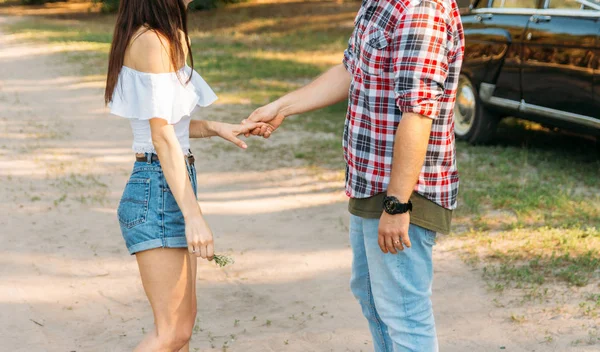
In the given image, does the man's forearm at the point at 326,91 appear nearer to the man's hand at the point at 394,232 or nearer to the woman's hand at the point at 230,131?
the woman's hand at the point at 230,131

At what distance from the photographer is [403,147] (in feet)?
8.48

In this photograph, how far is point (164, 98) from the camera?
9.03 feet

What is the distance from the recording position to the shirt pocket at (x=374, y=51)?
261 cm

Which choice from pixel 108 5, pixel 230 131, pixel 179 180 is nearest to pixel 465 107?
pixel 230 131

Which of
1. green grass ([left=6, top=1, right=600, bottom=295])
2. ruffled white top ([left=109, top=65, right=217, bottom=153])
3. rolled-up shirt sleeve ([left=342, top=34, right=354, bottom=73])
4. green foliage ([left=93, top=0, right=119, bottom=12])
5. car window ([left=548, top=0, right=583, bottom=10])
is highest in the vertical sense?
rolled-up shirt sleeve ([left=342, top=34, right=354, bottom=73])

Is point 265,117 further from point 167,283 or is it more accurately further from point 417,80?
point 417,80

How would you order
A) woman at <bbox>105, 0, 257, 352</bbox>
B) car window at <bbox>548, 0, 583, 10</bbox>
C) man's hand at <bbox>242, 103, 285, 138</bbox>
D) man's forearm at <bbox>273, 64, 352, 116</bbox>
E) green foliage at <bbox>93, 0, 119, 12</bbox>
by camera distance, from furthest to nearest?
green foliage at <bbox>93, 0, 119, 12</bbox>, car window at <bbox>548, 0, 583, 10</bbox>, man's hand at <bbox>242, 103, 285, 138</bbox>, man's forearm at <bbox>273, 64, 352, 116</bbox>, woman at <bbox>105, 0, 257, 352</bbox>

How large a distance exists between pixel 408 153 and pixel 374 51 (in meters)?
0.36

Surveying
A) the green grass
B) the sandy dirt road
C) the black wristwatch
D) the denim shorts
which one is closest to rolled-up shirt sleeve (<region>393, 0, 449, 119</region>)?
the black wristwatch

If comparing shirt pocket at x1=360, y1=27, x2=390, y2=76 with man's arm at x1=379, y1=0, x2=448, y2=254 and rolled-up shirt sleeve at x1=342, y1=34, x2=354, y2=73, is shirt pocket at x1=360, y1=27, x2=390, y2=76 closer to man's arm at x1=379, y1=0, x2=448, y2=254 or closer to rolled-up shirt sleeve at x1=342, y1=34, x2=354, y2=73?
man's arm at x1=379, y1=0, x2=448, y2=254

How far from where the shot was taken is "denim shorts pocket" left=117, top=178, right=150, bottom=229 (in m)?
2.82

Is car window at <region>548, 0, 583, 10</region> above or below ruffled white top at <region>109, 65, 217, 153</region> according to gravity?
below

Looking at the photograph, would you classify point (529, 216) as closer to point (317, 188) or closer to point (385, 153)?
point (317, 188)

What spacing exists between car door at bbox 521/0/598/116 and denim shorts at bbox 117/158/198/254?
4803mm
